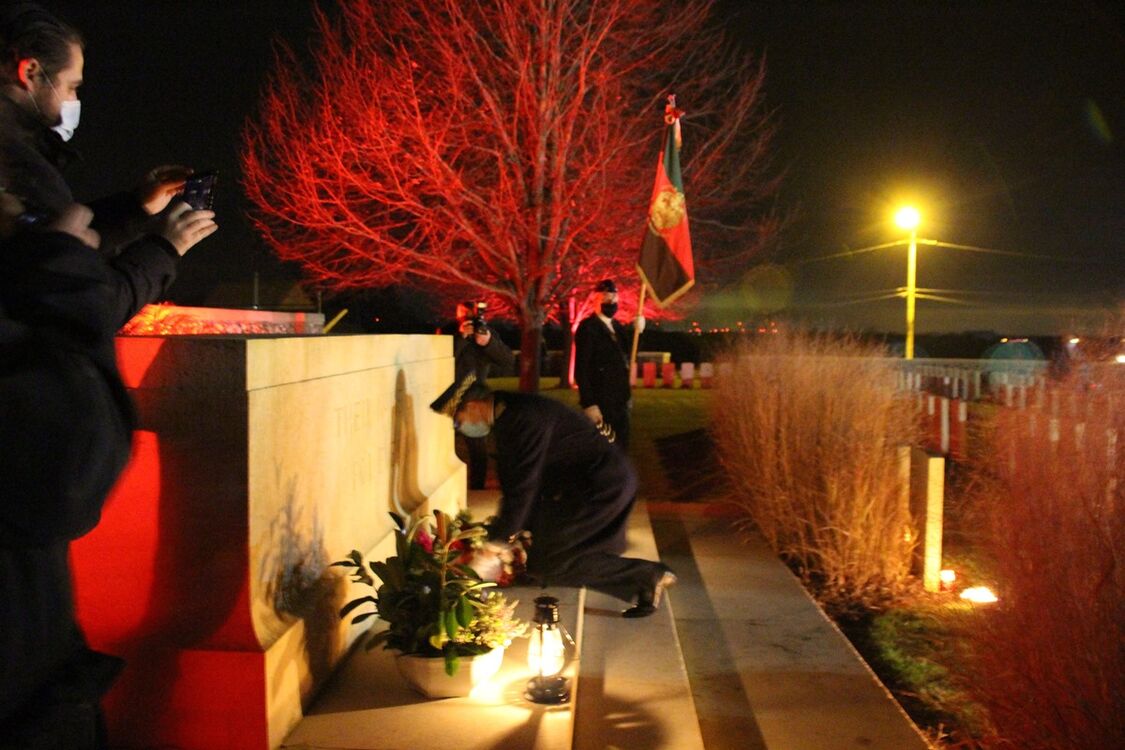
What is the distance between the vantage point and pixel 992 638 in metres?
3.82

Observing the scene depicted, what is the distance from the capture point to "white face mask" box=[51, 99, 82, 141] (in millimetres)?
1824

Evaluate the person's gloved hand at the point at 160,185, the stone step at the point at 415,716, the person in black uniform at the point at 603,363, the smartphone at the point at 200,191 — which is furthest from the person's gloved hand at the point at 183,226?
the person in black uniform at the point at 603,363

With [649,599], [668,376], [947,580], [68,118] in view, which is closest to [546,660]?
[649,599]

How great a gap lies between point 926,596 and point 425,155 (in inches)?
339

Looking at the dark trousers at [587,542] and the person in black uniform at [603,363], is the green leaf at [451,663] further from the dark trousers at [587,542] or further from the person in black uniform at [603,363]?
the person in black uniform at [603,363]

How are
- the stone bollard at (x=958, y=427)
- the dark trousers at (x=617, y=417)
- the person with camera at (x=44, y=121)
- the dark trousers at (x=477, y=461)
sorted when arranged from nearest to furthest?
the person with camera at (x=44, y=121) → the dark trousers at (x=617, y=417) → the stone bollard at (x=958, y=427) → the dark trousers at (x=477, y=461)

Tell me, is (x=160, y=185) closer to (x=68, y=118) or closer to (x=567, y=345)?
(x=68, y=118)

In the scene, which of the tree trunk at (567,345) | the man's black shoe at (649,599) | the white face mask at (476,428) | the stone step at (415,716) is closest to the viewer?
the stone step at (415,716)

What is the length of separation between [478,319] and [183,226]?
259 inches

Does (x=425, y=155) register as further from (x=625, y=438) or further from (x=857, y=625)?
(x=857, y=625)

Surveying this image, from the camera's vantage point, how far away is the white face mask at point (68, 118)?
1824mm

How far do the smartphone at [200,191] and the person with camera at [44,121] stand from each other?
4.8 inches

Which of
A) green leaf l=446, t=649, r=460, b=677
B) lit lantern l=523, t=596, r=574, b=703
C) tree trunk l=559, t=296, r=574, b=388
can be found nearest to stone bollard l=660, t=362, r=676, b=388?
tree trunk l=559, t=296, r=574, b=388

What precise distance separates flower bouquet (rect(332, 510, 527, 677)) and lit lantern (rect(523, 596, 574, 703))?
0.16 meters
